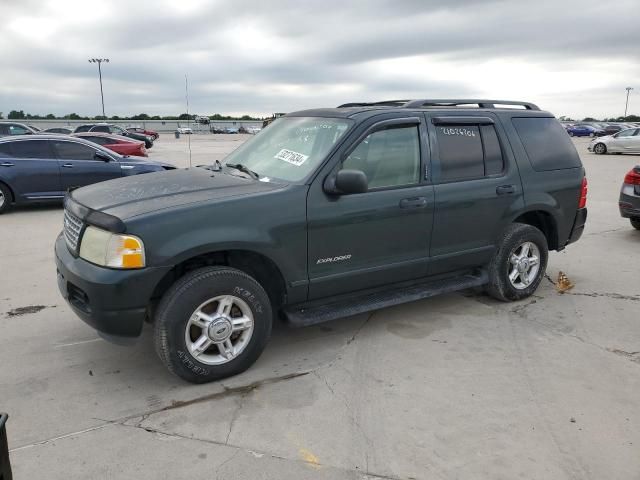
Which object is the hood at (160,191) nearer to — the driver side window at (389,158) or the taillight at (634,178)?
the driver side window at (389,158)

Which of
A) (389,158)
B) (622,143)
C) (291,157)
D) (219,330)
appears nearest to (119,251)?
(219,330)

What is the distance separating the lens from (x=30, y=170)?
32.7ft

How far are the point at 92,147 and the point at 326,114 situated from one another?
7902mm

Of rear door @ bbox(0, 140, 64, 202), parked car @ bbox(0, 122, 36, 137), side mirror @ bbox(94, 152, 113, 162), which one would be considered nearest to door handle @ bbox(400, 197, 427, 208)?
rear door @ bbox(0, 140, 64, 202)

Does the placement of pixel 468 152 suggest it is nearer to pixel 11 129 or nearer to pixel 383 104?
pixel 383 104

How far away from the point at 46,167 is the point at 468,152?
8590 millimetres

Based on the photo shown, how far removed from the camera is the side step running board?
12.8ft

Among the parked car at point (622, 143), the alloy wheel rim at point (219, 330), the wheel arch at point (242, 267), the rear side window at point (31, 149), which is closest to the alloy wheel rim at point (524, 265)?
the wheel arch at point (242, 267)

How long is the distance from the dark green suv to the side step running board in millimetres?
14

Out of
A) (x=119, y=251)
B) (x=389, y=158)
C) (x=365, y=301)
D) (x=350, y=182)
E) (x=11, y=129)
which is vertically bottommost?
(x=365, y=301)

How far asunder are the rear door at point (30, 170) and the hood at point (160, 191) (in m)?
6.79

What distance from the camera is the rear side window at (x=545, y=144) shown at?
516 centimetres

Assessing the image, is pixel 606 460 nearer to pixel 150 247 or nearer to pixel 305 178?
pixel 305 178

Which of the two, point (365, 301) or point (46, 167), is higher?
point (46, 167)
